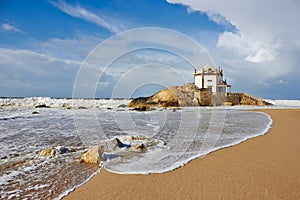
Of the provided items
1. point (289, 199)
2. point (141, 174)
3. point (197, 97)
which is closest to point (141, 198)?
point (141, 174)

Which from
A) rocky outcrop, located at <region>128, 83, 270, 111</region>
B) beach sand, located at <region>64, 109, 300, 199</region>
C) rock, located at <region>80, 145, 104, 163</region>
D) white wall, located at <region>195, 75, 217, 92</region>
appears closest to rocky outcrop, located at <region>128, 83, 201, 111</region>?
rocky outcrop, located at <region>128, 83, 270, 111</region>

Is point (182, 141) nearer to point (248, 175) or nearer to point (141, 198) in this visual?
point (248, 175)

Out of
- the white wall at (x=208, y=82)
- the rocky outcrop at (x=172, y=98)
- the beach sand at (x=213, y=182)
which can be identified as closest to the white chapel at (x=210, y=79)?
the white wall at (x=208, y=82)

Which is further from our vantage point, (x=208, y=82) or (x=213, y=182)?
(x=208, y=82)

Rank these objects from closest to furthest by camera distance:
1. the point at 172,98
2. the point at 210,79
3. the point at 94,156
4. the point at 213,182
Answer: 1. the point at 213,182
2. the point at 94,156
3. the point at 172,98
4. the point at 210,79

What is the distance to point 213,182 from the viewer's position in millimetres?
2758

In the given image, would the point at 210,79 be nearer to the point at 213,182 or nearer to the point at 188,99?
the point at 188,99

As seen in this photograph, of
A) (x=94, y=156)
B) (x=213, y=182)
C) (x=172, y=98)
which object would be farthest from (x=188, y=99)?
(x=213, y=182)

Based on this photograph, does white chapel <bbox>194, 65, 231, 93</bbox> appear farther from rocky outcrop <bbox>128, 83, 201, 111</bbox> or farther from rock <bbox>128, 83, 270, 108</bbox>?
rocky outcrop <bbox>128, 83, 201, 111</bbox>

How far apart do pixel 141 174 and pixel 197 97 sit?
28380 millimetres

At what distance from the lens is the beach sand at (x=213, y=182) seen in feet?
7.98

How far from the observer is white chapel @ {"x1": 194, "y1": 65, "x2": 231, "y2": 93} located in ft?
122

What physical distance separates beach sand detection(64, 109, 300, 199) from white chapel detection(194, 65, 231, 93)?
34350mm

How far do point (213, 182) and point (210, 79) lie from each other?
36339 mm
